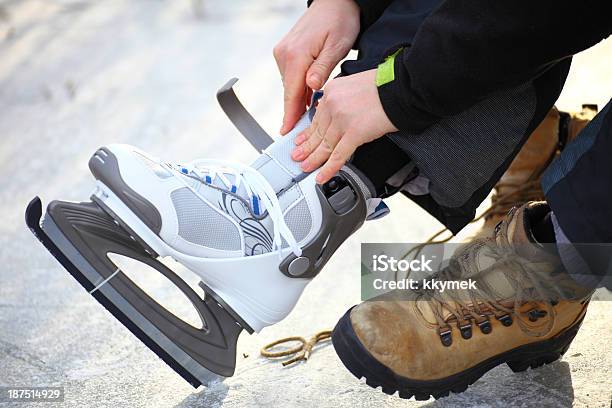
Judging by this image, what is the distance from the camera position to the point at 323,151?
103 centimetres

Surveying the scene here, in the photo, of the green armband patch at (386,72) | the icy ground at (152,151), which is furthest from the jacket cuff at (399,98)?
the icy ground at (152,151)

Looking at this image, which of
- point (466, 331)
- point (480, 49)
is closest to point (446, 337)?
point (466, 331)

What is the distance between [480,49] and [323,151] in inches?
9.9

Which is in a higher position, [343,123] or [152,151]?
[343,123]

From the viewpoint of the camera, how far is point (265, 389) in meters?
1.09

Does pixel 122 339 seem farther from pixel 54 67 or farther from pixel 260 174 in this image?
pixel 54 67

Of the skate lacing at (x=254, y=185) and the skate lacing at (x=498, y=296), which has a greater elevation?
the skate lacing at (x=254, y=185)

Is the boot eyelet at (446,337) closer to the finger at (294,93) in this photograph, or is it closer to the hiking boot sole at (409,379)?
the hiking boot sole at (409,379)

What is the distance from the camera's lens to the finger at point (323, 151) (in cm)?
100

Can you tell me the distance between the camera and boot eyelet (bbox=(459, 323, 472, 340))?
0.99 metres

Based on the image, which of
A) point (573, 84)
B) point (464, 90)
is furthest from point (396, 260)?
point (573, 84)

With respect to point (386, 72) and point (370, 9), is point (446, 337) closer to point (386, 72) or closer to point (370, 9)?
point (386, 72)

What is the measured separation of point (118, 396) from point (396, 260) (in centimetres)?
54

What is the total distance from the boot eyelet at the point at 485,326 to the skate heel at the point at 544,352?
60 millimetres
